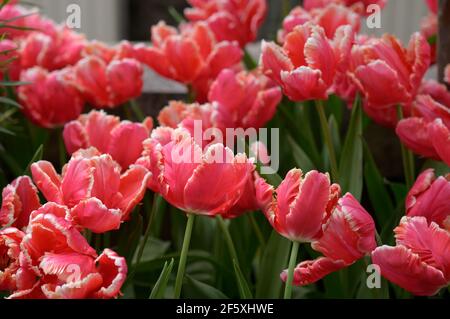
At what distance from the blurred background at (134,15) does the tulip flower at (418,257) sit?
7.00 ft

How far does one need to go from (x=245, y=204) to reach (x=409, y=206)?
10 cm

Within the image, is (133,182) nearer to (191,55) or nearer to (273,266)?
(273,266)

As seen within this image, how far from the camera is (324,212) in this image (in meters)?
0.43

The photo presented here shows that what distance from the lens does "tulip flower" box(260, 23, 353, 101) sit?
52cm

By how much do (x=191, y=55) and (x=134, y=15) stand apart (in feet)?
6.64

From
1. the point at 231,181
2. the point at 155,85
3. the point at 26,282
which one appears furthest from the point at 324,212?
the point at 155,85

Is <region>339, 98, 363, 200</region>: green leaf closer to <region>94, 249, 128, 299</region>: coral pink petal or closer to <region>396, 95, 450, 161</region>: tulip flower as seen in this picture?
<region>396, 95, 450, 161</region>: tulip flower

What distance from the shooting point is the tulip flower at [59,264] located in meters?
0.40

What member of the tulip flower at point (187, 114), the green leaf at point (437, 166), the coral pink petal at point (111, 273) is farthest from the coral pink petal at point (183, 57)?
the coral pink petal at point (111, 273)

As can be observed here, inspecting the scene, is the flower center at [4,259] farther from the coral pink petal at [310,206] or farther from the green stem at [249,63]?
the green stem at [249,63]

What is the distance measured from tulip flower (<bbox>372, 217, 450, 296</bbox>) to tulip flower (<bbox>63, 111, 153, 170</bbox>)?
0.60 feet

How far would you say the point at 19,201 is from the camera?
48cm
